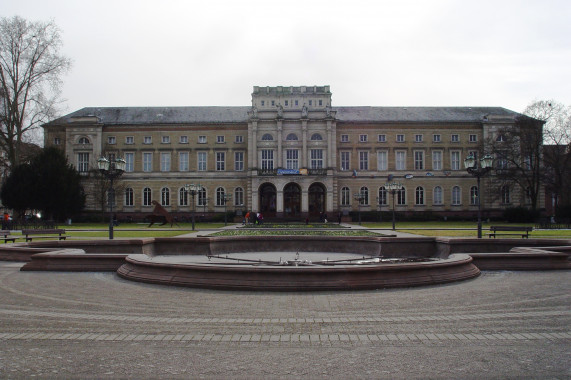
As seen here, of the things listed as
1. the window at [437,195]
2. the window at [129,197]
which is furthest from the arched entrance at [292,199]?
the window at [129,197]

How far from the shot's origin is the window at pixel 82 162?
68812mm

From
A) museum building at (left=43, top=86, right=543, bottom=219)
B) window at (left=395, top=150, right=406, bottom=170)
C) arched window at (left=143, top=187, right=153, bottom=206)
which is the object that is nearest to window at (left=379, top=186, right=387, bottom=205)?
museum building at (left=43, top=86, right=543, bottom=219)

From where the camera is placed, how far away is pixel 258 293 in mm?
11664

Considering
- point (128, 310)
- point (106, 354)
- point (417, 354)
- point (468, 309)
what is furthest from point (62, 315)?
point (468, 309)

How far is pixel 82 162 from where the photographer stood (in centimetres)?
6894

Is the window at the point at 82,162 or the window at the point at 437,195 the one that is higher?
the window at the point at 82,162

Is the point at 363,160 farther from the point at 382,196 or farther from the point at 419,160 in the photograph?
the point at 419,160

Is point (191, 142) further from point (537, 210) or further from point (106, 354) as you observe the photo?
point (106, 354)

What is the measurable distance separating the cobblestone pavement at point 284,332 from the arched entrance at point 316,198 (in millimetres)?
55439

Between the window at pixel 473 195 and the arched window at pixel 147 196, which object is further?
the arched window at pixel 147 196

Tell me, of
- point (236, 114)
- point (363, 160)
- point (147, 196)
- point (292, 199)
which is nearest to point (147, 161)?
point (147, 196)

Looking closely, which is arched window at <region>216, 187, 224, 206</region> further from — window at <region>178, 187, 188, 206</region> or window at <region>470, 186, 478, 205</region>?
window at <region>470, 186, 478, 205</region>

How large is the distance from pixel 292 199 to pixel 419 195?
18.3 m

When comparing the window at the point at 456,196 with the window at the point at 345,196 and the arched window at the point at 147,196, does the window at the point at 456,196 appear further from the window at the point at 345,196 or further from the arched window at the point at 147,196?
the arched window at the point at 147,196
